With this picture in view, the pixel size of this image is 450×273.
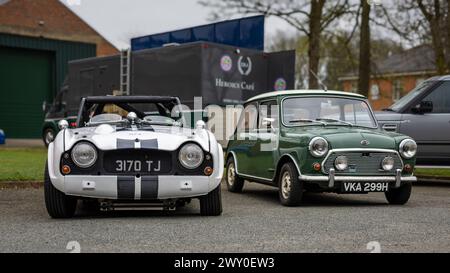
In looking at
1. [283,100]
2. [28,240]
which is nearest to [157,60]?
[283,100]

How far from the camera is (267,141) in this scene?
9562 mm

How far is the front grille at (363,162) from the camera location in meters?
8.36

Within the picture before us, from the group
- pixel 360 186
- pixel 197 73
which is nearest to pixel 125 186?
pixel 360 186

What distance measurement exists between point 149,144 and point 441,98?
6775 millimetres

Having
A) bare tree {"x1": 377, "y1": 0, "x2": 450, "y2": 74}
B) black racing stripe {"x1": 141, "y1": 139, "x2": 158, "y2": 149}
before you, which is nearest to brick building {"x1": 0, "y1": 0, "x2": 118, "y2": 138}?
bare tree {"x1": 377, "y1": 0, "x2": 450, "y2": 74}

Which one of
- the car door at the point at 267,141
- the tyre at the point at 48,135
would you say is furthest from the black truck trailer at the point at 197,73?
the car door at the point at 267,141

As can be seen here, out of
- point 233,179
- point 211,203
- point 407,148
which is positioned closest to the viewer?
point 211,203

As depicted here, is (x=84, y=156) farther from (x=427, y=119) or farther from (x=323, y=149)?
(x=427, y=119)

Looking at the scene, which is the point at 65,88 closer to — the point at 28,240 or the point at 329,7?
the point at 329,7

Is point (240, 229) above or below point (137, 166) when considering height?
below

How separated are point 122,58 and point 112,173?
11.4 meters

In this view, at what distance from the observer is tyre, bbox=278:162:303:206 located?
8.48 m

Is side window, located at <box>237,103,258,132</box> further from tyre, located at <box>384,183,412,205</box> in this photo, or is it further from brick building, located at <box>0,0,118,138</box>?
brick building, located at <box>0,0,118,138</box>

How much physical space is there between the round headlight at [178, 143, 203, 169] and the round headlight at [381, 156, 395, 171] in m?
2.67
